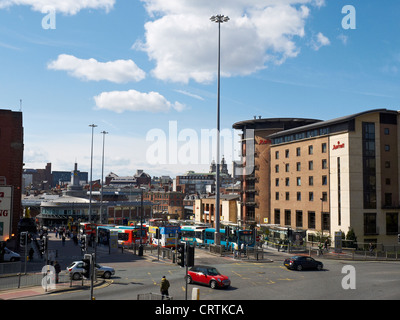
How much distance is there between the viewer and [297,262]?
1377 inches

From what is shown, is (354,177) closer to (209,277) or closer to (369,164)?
(369,164)

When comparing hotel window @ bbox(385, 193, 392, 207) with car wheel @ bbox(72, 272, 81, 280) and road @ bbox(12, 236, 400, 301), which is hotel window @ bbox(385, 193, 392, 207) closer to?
road @ bbox(12, 236, 400, 301)

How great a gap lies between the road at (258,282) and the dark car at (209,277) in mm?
397

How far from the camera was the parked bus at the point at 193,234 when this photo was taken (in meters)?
53.8

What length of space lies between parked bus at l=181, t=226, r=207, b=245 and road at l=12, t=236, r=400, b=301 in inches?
501

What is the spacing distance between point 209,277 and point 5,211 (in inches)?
555

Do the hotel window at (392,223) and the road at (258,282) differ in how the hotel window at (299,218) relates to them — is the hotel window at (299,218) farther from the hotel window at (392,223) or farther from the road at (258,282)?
the road at (258,282)

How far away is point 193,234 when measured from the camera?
55.2 m

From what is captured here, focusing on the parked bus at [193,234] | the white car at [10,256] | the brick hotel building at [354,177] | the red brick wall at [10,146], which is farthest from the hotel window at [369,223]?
the red brick wall at [10,146]

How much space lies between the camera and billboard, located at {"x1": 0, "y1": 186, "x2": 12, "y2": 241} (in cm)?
2597

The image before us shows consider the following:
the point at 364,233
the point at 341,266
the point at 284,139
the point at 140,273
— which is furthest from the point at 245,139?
the point at 140,273
